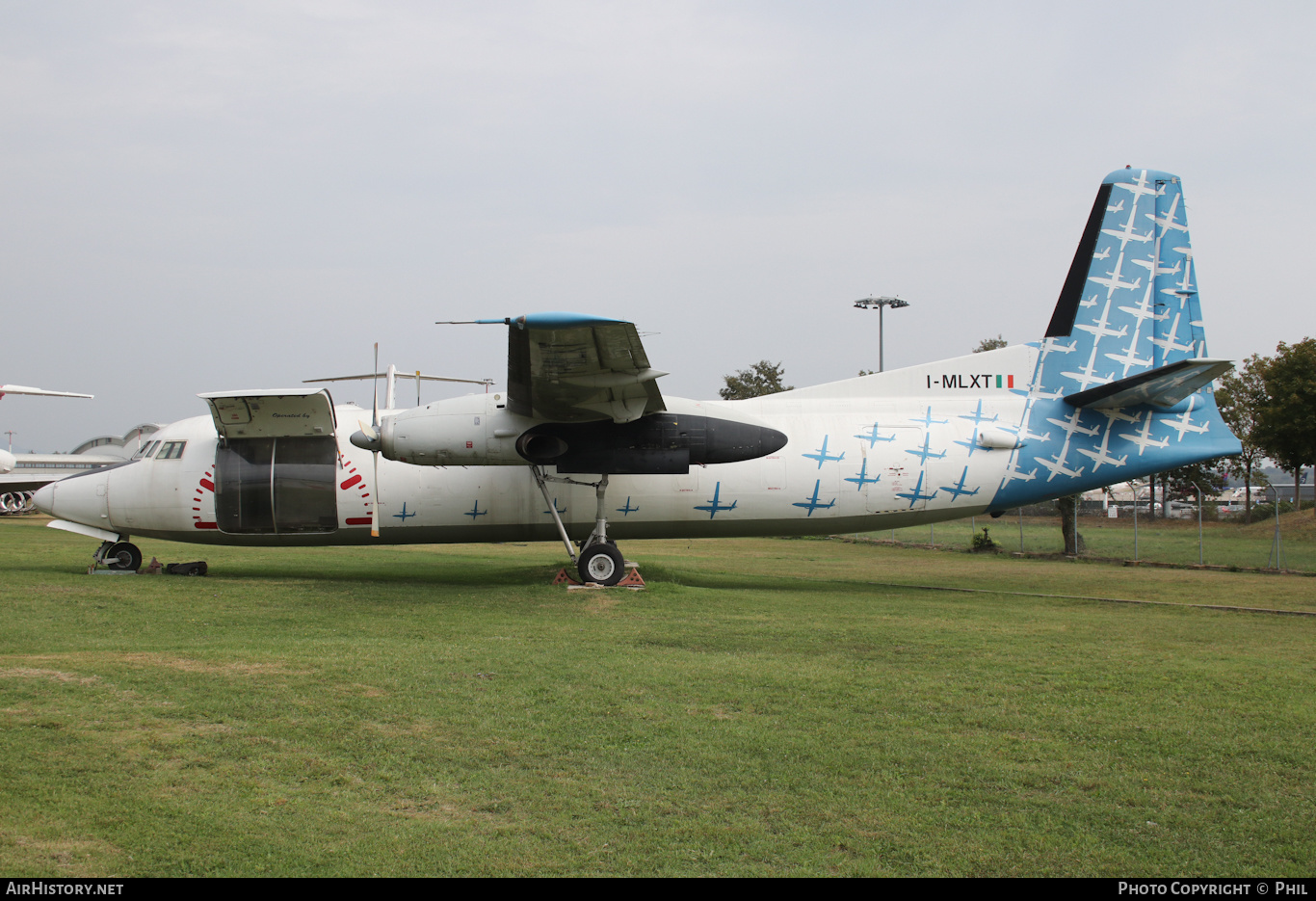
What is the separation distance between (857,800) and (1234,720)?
3.53 m

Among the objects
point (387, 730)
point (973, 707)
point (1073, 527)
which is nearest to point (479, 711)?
point (387, 730)

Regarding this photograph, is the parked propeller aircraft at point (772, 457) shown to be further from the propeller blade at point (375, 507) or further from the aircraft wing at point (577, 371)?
the aircraft wing at point (577, 371)

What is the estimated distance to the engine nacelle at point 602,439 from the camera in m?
13.9

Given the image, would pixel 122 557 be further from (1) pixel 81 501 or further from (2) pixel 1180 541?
(2) pixel 1180 541

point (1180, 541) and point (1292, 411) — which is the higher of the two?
point (1292, 411)

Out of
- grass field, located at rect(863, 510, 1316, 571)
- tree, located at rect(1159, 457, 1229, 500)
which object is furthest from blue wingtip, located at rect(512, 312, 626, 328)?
tree, located at rect(1159, 457, 1229, 500)

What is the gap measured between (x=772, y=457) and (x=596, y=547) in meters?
3.44

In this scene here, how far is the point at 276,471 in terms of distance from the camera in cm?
1528

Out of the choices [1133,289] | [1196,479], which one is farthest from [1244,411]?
[1133,289]

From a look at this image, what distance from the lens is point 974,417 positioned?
15820mm

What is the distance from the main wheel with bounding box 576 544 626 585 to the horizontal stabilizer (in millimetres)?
8339

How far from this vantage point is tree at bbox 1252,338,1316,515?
97.5 feet

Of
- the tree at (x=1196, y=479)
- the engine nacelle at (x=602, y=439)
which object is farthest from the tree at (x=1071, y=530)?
the tree at (x=1196, y=479)

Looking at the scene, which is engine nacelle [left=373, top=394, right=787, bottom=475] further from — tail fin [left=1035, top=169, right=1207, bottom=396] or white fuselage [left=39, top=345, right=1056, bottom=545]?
tail fin [left=1035, top=169, right=1207, bottom=396]
